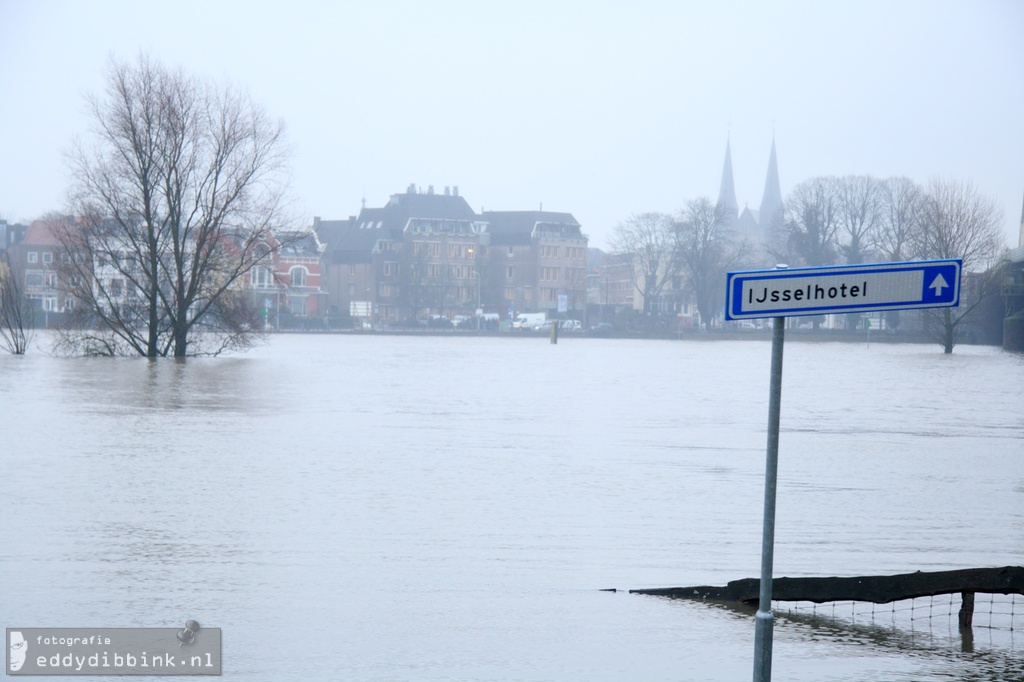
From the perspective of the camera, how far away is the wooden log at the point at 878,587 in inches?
290

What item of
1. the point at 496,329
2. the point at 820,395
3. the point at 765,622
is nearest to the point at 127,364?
the point at 820,395

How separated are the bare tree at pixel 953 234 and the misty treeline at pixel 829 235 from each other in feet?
0.19

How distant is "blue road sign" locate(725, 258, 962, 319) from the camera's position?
181 inches

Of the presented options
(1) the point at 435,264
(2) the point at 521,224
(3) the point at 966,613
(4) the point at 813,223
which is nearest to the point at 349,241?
(1) the point at 435,264

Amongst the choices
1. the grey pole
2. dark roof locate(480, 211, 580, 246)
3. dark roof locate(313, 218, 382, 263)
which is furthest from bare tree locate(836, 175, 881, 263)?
the grey pole

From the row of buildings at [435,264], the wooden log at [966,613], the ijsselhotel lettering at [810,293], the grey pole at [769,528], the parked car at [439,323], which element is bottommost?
the wooden log at [966,613]

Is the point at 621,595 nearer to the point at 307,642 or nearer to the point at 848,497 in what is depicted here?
the point at 307,642

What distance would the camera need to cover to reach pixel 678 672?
6645 millimetres

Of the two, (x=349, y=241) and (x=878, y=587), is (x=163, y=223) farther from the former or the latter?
(x=349, y=241)

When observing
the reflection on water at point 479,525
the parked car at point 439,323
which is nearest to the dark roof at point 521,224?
the parked car at point 439,323

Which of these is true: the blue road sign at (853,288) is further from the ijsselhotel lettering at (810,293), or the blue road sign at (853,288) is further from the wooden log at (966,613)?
the wooden log at (966,613)

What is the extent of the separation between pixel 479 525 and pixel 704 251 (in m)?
114

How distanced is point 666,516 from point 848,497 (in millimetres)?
2794

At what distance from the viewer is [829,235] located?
4323 inches
